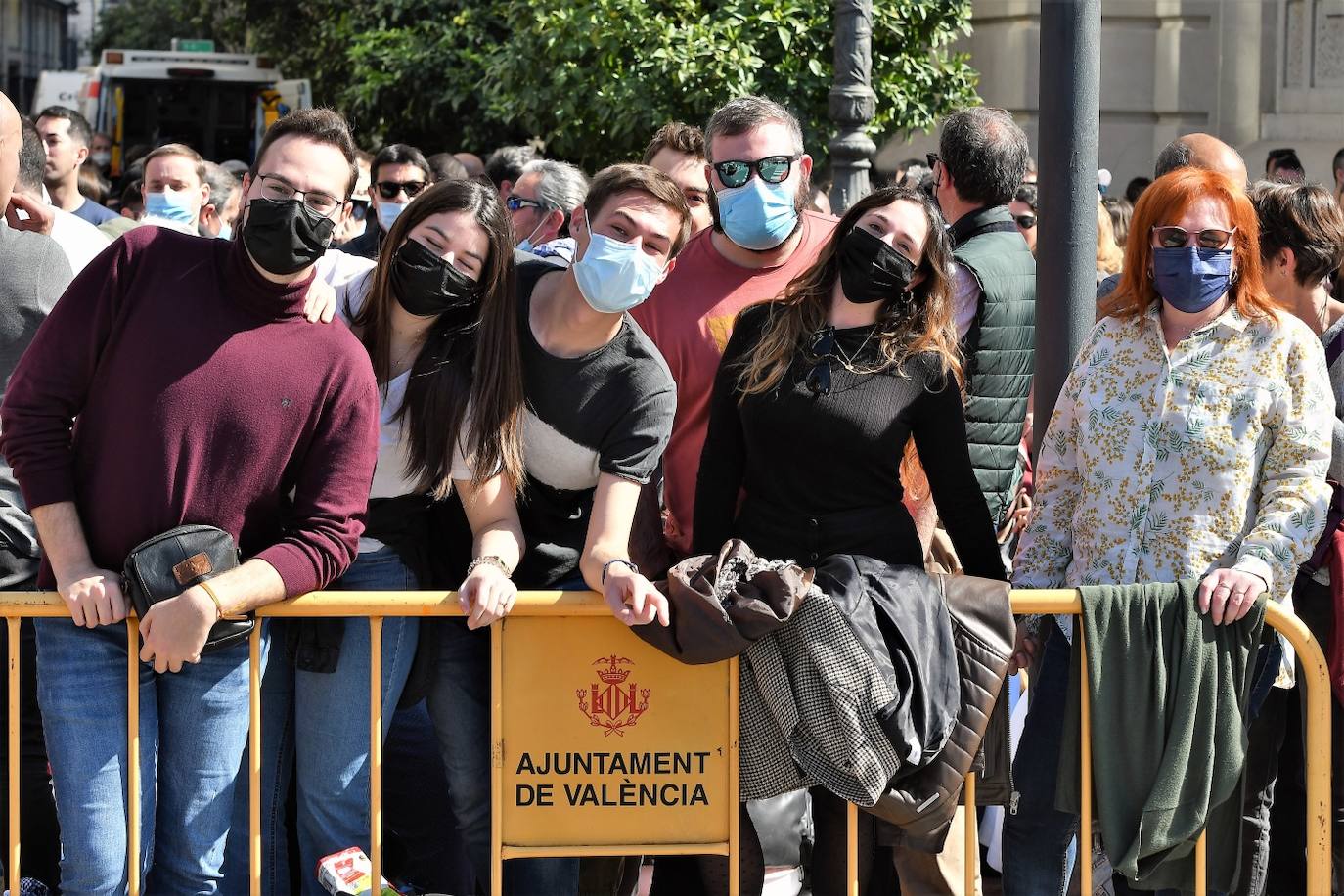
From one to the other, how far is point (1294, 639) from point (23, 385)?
2875mm

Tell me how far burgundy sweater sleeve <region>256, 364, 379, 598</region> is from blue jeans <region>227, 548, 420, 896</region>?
9.1 inches

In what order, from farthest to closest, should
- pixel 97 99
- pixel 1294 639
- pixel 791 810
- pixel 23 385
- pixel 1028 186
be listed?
pixel 97 99
pixel 1028 186
pixel 791 810
pixel 1294 639
pixel 23 385

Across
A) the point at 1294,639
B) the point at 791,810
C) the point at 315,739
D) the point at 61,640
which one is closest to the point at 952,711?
the point at 791,810

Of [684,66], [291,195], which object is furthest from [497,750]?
[684,66]

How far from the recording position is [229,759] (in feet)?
11.7

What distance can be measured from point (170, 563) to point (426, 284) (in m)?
0.87

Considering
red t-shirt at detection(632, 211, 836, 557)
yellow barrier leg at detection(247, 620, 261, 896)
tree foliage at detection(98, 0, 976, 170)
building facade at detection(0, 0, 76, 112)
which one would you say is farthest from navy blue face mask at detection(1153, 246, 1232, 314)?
building facade at detection(0, 0, 76, 112)

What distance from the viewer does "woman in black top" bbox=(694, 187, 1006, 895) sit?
3893mm

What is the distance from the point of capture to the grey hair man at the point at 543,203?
635 cm

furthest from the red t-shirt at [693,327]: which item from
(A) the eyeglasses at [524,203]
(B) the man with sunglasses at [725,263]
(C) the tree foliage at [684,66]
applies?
(C) the tree foliage at [684,66]

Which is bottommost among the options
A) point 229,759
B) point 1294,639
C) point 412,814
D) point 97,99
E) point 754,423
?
point 412,814

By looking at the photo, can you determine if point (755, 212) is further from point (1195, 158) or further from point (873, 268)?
point (1195, 158)

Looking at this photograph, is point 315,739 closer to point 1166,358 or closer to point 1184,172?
point 1166,358

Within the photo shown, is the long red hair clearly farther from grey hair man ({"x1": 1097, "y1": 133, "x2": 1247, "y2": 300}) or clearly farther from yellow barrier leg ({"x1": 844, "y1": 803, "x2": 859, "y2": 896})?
grey hair man ({"x1": 1097, "y1": 133, "x2": 1247, "y2": 300})
